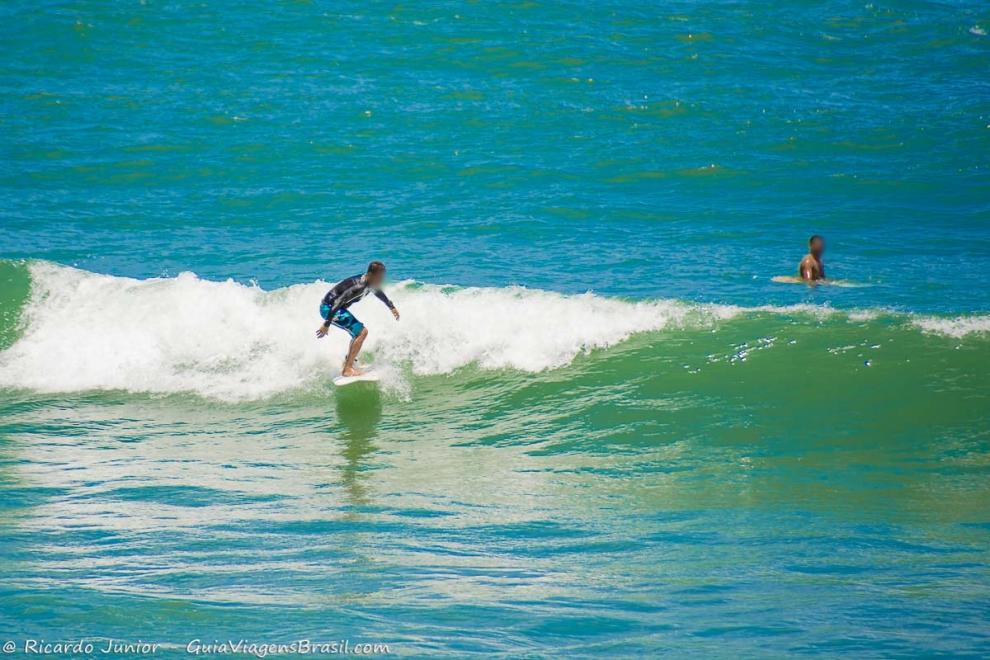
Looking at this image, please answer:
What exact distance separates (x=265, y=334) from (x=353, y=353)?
6.19 feet

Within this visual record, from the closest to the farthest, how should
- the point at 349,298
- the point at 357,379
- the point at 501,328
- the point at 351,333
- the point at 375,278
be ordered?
the point at 375,278 → the point at 349,298 → the point at 351,333 → the point at 357,379 → the point at 501,328

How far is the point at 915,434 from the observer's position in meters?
10.2

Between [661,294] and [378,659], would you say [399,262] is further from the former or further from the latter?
[378,659]

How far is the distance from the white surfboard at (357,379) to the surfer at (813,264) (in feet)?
18.6

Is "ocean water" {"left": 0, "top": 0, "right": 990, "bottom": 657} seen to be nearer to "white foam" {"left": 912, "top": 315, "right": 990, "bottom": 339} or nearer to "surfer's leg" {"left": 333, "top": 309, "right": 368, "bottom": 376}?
"white foam" {"left": 912, "top": 315, "right": 990, "bottom": 339}

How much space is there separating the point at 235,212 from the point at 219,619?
12.2 m

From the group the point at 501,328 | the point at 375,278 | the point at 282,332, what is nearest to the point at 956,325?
the point at 501,328

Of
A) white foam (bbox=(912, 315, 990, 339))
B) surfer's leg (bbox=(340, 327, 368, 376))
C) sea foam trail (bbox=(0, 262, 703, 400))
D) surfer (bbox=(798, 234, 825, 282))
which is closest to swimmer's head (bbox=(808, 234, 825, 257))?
surfer (bbox=(798, 234, 825, 282))

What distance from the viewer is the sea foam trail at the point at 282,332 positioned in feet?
41.7

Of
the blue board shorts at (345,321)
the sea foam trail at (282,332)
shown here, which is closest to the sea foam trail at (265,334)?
the sea foam trail at (282,332)

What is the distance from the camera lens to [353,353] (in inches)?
475

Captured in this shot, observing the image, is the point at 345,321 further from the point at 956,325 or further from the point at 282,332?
the point at 956,325

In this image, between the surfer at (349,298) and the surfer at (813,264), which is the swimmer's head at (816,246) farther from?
the surfer at (349,298)

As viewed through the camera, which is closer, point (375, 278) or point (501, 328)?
point (375, 278)
